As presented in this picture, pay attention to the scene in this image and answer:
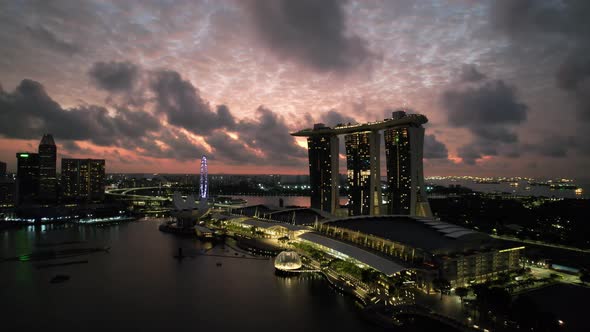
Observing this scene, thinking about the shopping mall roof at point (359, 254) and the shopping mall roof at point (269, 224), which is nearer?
the shopping mall roof at point (359, 254)

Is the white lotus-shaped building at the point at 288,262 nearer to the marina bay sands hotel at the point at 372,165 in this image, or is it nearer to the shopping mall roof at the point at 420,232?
the shopping mall roof at the point at 420,232

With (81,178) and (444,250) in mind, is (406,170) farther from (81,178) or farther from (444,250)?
(81,178)

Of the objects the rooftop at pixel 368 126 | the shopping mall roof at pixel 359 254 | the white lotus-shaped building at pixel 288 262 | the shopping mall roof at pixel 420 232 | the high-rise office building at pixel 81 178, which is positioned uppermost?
the rooftop at pixel 368 126

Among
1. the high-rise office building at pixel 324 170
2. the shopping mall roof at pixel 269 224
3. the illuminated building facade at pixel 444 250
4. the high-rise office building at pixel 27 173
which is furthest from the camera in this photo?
the high-rise office building at pixel 27 173

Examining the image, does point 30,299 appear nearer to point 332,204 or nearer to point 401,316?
point 401,316

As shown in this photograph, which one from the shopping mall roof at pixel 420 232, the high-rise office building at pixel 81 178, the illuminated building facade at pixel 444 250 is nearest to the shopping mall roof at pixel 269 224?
the shopping mall roof at pixel 420 232

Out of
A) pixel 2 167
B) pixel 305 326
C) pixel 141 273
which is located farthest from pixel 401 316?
pixel 2 167

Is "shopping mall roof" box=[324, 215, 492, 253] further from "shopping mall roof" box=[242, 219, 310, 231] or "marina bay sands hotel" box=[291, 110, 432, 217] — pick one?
"marina bay sands hotel" box=[291, 110, 432, 217]

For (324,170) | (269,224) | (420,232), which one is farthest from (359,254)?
(324,170)
